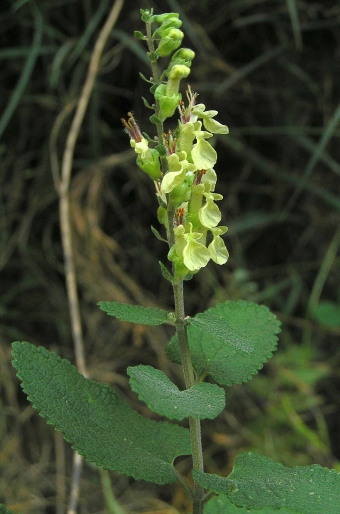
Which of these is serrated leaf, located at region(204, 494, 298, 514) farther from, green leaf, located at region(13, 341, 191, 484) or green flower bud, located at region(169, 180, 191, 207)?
green flower bud, located at region(169, 180, 191, 207)

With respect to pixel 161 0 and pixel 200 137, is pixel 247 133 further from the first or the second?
pixel 200 137

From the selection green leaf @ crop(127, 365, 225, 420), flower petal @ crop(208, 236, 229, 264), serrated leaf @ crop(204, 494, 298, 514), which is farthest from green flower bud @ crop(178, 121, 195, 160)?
serrated leaf @ crop(204, 494, 298, 514)

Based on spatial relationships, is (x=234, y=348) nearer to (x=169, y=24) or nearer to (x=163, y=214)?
(x=163, y=214)

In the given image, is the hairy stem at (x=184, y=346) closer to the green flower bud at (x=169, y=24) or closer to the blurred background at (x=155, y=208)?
the green flower bud at (x=169, y=24)

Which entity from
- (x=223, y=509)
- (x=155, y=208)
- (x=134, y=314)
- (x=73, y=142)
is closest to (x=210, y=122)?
(x=134, y=314)

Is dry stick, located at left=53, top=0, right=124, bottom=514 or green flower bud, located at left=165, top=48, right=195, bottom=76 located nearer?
green flower bud, located at left=165, top=48, right=195, bottom=76

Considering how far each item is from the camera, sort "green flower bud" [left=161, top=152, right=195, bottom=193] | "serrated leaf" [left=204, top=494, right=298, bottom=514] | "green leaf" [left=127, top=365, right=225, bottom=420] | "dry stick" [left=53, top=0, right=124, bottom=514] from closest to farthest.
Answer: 1. "green leaf" [left=127, top=365, right=225, bottom=420]
2. "green flower bud" [left=161, top=152, right=195, bottom=193]
3. "serrated leaf" [left=204, top=494, right=298, bottom=514]
4. "dry stick" [left=53, top=0, right=124, bottom=514]

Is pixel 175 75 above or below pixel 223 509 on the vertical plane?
above
